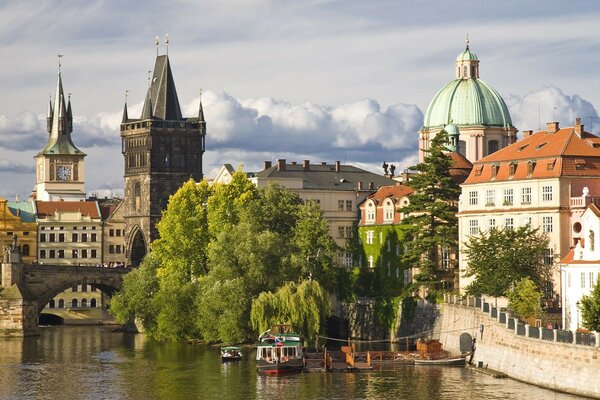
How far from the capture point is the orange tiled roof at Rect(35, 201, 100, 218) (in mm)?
182750

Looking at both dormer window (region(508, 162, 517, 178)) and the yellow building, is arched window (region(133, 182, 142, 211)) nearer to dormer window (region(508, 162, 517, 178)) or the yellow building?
the yellow building

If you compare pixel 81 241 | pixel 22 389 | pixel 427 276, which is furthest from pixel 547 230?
pixel 81 241

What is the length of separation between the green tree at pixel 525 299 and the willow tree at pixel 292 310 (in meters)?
14.8

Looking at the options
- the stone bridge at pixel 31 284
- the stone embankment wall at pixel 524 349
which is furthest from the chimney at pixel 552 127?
the stone bridge at pixel 31 284

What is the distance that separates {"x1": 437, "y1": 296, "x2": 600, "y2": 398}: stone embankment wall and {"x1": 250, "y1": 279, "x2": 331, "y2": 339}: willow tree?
8.94 m

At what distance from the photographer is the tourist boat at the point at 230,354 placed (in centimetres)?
10747

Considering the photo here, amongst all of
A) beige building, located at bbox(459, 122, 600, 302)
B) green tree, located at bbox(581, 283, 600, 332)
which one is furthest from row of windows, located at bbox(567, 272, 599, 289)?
beige building, located at bbox(459, 122, 600, 302)

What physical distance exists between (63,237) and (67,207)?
4684 millimetres

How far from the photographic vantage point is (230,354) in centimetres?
10762

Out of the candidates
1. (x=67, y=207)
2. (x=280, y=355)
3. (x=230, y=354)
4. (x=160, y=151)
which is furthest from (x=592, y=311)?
(x=67, y=207)

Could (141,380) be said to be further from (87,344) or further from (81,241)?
(81,241)

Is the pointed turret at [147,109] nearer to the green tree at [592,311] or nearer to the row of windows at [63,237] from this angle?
the row of windows at [63,237]

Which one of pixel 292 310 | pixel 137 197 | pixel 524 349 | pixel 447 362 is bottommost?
pixel 447 362

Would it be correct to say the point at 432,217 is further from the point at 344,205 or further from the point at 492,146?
the point at 492,146
